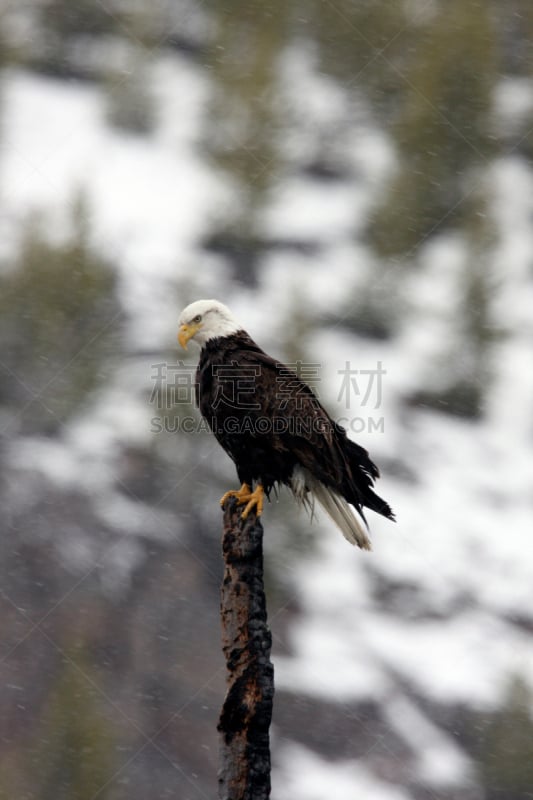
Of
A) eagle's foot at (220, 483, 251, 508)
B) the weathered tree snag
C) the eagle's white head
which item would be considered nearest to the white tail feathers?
eagle's foot at (220, 483, 251, 508)

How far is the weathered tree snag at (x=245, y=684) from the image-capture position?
387cm

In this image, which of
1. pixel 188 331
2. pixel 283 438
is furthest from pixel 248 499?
pixel 188 331

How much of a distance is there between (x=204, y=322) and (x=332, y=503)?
1013mm

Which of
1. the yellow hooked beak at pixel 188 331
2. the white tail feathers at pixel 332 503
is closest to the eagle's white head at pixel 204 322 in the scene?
the yellow hooked beak at pixel 188 331

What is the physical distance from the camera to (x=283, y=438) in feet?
16.8

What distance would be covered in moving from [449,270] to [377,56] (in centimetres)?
989

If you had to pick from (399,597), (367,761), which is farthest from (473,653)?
(367,761)

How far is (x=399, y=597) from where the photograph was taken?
78.1ft

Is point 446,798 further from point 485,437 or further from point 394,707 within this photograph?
point 485,437

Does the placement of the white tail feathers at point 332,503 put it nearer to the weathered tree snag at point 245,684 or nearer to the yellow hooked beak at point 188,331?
the yellow hooked beak at point 188,331

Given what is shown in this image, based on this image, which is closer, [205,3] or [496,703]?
[496,703]

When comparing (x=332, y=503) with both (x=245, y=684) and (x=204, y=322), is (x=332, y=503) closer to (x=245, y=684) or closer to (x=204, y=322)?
(x=204, y=322)

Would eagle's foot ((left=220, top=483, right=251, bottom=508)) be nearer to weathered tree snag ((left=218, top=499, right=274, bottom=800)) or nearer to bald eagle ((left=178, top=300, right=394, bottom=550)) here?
bald eagle ((left=178, top=300, right=394, bottom=550))

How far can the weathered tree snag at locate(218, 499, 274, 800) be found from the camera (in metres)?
3.87
